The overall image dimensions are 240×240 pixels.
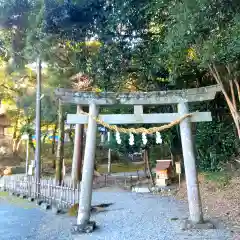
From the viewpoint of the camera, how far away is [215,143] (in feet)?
45.5

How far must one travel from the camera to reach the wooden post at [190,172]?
7.85 m

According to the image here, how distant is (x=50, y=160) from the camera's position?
98.1 ft

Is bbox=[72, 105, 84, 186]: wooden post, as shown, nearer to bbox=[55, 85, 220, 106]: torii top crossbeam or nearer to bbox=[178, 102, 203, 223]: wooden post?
bbox=[55, 85, 220, 106]: torii top crossbeam

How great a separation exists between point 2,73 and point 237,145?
17651mm

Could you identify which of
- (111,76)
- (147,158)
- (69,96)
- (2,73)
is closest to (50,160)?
(2,73)

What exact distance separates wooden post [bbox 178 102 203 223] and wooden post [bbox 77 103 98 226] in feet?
7.12

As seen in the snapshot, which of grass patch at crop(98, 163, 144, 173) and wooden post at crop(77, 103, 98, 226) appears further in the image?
grass patch at crop(98, 163, 144, 173)

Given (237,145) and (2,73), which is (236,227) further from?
(2,73)

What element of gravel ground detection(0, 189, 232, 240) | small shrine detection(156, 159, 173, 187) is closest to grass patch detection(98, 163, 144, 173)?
small shrine detection(156, 159, 173, 187)

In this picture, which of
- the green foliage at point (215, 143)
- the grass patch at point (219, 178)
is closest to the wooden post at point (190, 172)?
the grass patch at point (219, 178)

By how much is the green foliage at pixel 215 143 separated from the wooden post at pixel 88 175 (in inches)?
267

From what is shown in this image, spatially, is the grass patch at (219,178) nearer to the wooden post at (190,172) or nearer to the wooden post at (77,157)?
the wooden post at (190,172)

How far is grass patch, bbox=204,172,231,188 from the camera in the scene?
1228 centimetres

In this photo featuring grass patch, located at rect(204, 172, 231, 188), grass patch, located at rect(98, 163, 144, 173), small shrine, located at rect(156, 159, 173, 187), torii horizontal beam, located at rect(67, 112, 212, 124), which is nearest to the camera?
torii horizontal beam, located at rect(67, 112, 212, 124)
